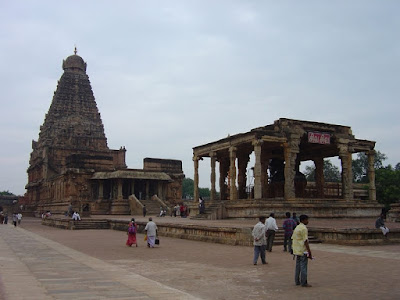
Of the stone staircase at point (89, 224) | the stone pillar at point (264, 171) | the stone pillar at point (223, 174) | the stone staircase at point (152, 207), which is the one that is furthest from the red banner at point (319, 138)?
the stone staircase at point (152, 207)

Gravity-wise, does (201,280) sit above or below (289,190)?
below

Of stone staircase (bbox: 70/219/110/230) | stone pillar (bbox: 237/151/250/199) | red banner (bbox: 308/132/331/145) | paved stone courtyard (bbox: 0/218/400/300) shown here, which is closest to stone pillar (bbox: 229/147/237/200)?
red banner (bbox: 308/132/331/145)

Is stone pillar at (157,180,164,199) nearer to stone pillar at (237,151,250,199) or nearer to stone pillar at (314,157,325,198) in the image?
stone pillar at (237,151,250,199)

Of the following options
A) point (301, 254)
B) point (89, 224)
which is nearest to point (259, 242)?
point (301, 254)

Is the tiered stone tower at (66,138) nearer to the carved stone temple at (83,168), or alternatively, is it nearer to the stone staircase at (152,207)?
the carved stone temple at (83,168)

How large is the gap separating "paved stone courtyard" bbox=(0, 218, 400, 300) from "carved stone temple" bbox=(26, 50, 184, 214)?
30417 mm

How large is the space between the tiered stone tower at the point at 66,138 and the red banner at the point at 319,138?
30.0 meters

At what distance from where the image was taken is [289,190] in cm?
2680

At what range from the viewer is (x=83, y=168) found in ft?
160

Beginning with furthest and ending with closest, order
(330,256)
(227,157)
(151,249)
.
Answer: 1. (227,157)
2. (151,249)
3. (330,256)

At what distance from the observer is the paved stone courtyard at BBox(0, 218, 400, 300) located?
746 centimetres

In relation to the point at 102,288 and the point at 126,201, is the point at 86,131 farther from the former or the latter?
the point at 102,288

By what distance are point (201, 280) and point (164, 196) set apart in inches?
1627

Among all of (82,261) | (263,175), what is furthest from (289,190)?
(82,261)
